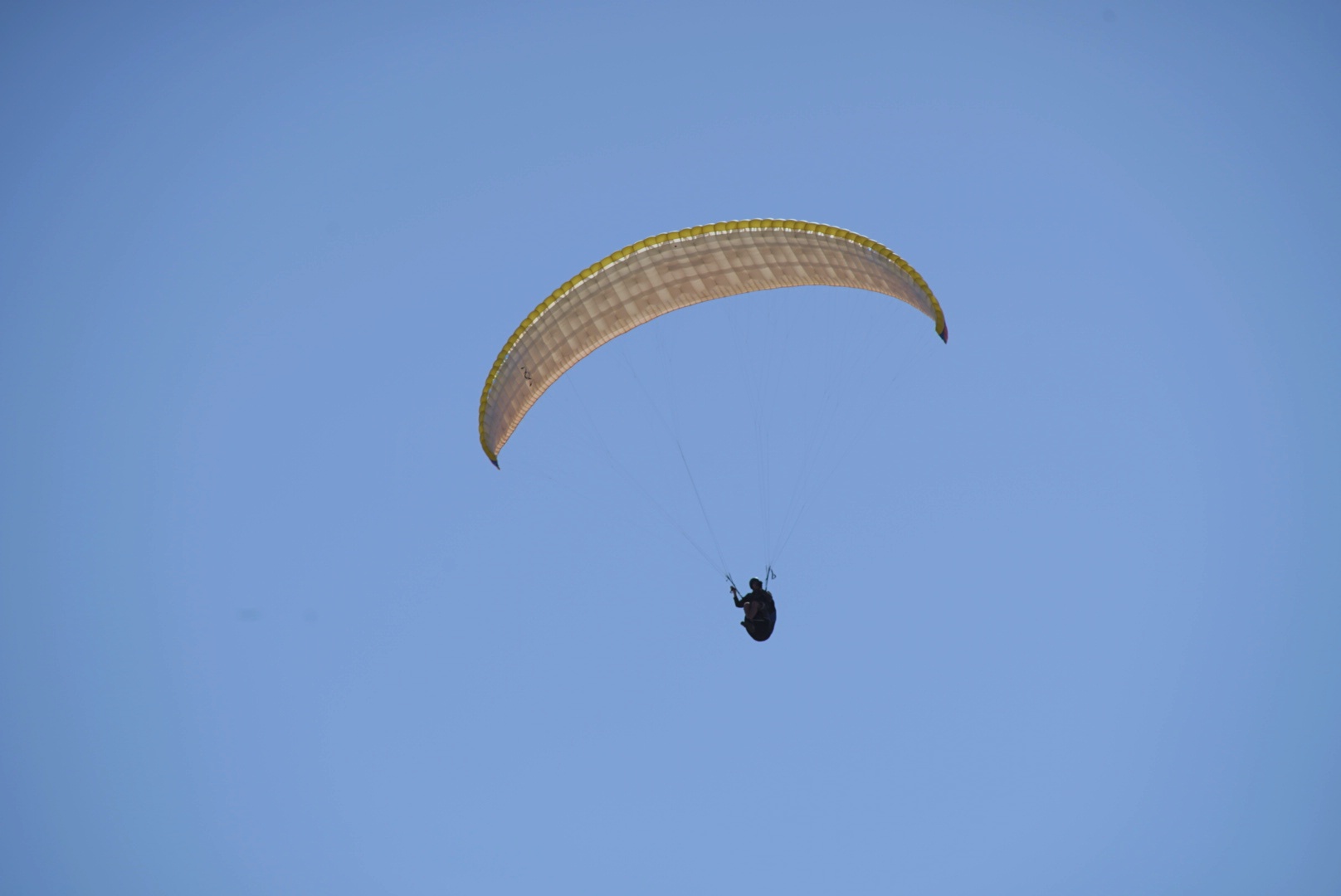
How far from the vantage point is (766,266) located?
29.4 m

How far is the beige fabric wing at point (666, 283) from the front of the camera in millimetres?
27891

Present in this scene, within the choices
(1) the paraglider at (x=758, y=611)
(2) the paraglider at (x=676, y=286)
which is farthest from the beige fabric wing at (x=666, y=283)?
(1) the paraglider at (x=758, y=611)

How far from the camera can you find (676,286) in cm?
2977

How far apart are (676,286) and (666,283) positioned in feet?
0.93

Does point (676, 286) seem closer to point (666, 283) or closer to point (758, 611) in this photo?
point (666, 283)

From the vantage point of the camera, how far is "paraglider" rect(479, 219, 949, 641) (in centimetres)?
2788

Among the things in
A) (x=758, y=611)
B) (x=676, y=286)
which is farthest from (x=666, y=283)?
(x=758, y=611)

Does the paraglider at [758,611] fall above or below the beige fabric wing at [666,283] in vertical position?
below

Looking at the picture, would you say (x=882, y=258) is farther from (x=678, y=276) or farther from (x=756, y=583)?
(x=756, y=583)

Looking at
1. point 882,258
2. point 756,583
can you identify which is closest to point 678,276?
point 882,258

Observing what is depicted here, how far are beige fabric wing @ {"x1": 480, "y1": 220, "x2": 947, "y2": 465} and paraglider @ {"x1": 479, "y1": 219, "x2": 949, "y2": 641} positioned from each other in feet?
0.07

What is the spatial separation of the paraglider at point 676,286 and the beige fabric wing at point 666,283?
0.02m

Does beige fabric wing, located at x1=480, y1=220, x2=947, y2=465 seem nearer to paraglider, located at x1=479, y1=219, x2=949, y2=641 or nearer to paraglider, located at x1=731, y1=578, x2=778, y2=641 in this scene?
paraglider, located at x1=479, y1=219, x2=949, y2=641

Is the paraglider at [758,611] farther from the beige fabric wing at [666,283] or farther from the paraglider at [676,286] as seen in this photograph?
the beige fabric wing at [666,283]
